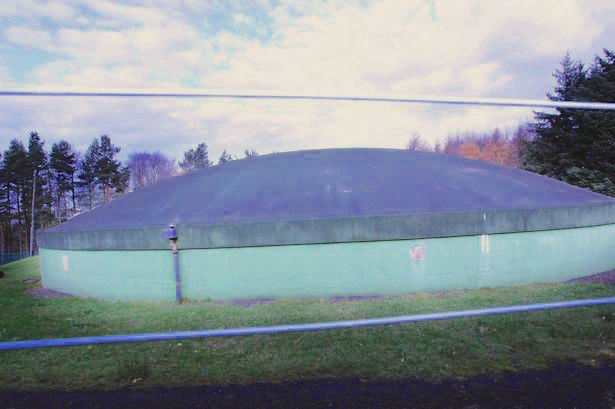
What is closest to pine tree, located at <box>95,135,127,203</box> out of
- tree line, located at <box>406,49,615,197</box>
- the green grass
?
tree line, located at <box>406,49,615,197</box>

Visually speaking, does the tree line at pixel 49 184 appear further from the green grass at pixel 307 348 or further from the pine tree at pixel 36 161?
the green grass at pixel 307 348

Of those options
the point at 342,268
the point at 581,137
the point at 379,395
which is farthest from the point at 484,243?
the point at 581,137

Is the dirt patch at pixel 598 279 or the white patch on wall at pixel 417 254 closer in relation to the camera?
the white patch on wall at pixel 417 254

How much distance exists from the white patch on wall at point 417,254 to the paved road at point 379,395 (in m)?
4.90

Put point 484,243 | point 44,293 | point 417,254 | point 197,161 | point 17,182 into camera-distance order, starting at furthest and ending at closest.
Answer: point 197,161 → point 17,182 → point 44,293 → point 484,243 → point 417,254

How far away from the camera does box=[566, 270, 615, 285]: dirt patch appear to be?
32.4 feet

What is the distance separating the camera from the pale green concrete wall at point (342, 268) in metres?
9.13

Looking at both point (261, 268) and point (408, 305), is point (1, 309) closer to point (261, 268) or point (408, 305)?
point (261, 268)

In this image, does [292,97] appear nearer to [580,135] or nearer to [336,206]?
[336,206]

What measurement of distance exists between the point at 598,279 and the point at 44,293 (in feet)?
42.7

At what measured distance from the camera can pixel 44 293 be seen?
39.7ft

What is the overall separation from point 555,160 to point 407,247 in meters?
28.8

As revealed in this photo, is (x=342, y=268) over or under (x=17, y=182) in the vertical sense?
under

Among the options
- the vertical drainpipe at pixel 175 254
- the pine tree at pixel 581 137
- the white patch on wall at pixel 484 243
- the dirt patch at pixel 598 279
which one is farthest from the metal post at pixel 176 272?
the pine tree at pixel 581 137
